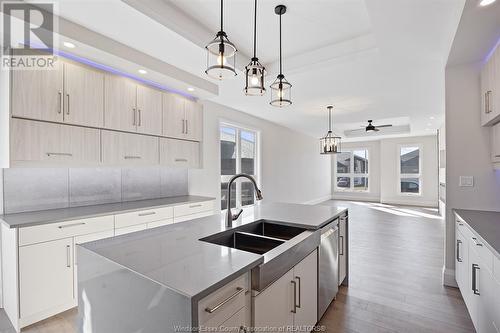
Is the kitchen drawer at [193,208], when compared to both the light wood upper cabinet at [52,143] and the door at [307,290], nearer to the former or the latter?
the light wood upper cabinet at [52,143]

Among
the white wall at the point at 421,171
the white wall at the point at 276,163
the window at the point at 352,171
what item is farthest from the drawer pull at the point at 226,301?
the window at the point at 352,171

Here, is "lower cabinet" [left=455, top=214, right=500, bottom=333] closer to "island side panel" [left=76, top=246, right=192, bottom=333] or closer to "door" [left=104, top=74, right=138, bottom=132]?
"island side panel" [left=76, top=246, right=192, bottom=333]

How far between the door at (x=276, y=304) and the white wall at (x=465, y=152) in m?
2.40

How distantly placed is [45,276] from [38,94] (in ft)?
5.39

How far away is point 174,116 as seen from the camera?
3.55 metres

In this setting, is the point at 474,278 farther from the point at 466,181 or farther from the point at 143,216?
the point at 143,216

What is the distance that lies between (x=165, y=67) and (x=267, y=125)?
3574 mm

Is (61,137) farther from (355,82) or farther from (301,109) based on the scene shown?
(301,109)

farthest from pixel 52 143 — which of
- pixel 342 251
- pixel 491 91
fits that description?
pixel 491 91

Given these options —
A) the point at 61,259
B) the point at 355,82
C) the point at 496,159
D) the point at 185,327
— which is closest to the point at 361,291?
the point at 496,159

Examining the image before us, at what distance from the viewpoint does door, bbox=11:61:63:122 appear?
6.98 ft

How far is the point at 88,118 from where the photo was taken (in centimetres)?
261

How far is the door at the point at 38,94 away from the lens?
2.13 m

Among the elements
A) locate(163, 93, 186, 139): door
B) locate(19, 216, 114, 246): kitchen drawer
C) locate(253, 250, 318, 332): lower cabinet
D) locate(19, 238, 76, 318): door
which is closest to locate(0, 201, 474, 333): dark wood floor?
locate(19, 238, 76, 318): door
